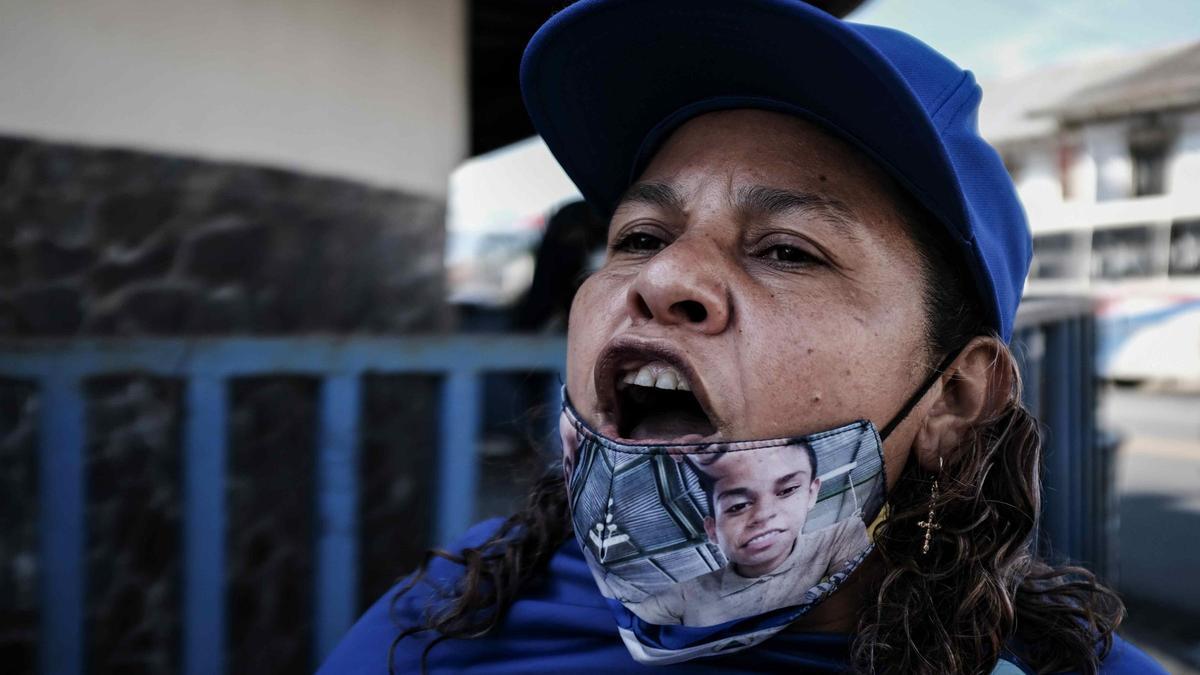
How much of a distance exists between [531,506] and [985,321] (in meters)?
0.79

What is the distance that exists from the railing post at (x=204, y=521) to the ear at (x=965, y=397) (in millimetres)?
1210

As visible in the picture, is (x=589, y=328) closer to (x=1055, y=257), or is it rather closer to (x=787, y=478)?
(x=787, y=478)

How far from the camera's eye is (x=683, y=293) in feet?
3.94

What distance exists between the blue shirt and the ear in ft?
0.98

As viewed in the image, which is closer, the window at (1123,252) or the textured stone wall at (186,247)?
the textured stone wall at (186,247)

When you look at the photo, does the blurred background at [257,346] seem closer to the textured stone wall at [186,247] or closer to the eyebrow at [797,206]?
the textured stone wall at [186,247]

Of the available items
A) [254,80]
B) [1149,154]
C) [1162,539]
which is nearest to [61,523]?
[254,80]

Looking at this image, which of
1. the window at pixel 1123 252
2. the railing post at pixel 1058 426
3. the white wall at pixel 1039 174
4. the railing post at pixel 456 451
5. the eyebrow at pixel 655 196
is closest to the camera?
the eyebrow at pixel 655 196

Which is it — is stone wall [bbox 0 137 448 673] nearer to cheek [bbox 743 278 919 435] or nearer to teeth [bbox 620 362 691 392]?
teeth [bbox 620 362 691 392]

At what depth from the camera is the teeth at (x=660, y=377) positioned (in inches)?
47.1

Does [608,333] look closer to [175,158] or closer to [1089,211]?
[175,158]

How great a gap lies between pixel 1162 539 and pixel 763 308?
581cm

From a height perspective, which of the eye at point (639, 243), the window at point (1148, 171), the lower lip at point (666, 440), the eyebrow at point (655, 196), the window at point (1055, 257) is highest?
the window at point (1148, 171)

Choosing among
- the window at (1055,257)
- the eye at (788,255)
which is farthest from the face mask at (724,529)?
the window at (1055,257)
